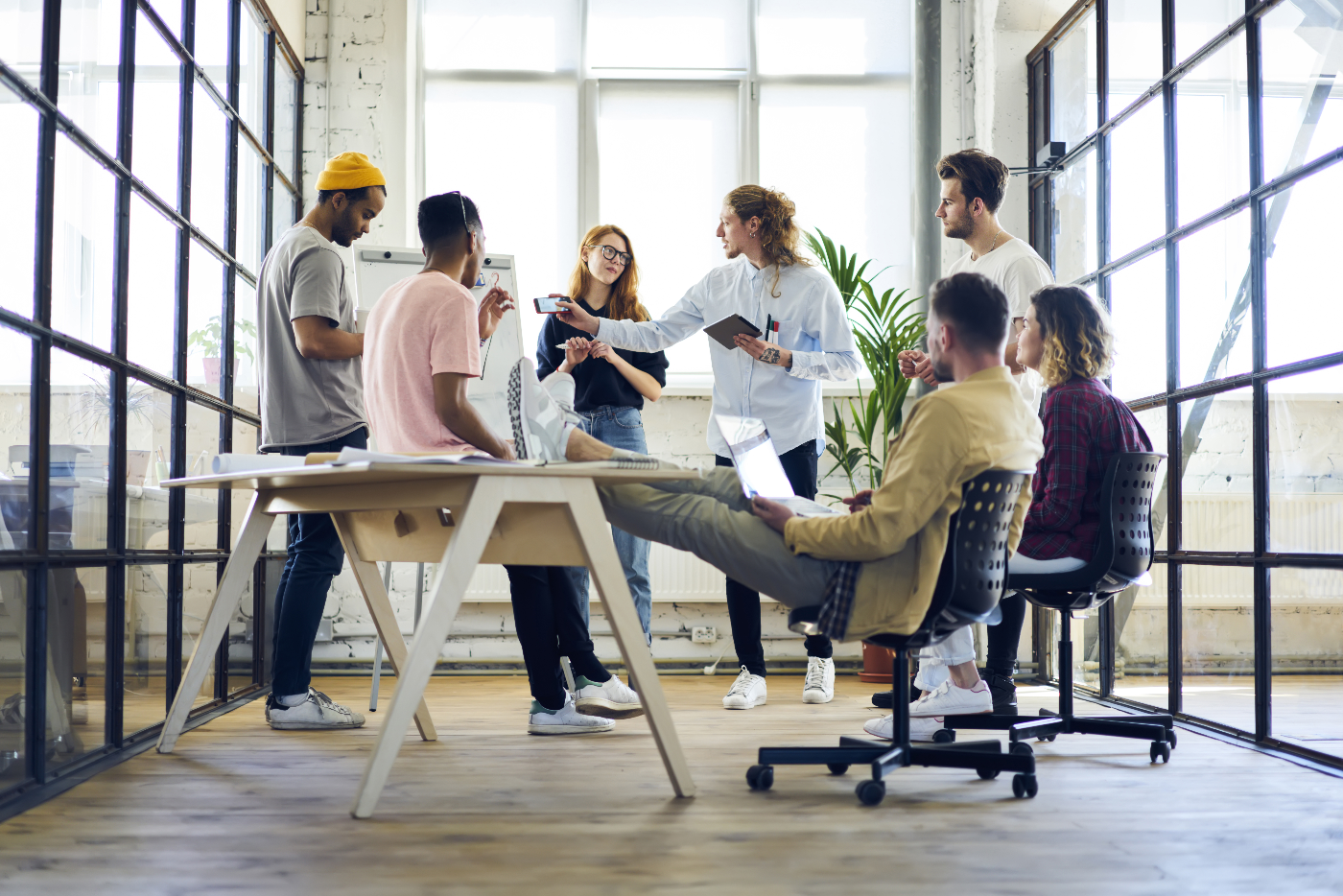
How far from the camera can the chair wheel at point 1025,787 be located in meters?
1.94

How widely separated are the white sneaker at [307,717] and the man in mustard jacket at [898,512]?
1200 mm

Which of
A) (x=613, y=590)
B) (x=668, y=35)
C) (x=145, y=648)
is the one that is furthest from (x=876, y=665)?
(x=668, y=35)

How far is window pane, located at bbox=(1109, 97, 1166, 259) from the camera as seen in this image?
3.17 meters

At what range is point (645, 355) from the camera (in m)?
3.38

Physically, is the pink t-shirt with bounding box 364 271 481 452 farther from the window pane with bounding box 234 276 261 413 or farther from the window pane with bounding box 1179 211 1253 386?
the window pane with bounding box 1179 211 1253 386

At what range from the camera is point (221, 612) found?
93.0 inches

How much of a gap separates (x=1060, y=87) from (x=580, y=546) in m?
2.93

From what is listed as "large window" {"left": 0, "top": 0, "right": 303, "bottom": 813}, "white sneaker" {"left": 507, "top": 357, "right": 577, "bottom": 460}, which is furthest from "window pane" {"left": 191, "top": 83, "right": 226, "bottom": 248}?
"white sneaker" {"left": 507, "top": 357, "right": 577, "bottom": 460}

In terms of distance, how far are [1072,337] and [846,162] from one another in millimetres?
2288

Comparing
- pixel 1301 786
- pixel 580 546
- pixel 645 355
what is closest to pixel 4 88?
pixel 580 546

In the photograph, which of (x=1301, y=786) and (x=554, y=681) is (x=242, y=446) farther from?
(x=1301, y=786)

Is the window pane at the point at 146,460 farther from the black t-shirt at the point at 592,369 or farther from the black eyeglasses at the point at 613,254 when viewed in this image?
the black eyeglasses at the point at 613,254

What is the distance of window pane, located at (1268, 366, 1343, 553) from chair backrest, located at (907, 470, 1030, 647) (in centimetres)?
91

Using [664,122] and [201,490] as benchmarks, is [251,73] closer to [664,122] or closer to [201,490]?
[201,490]
